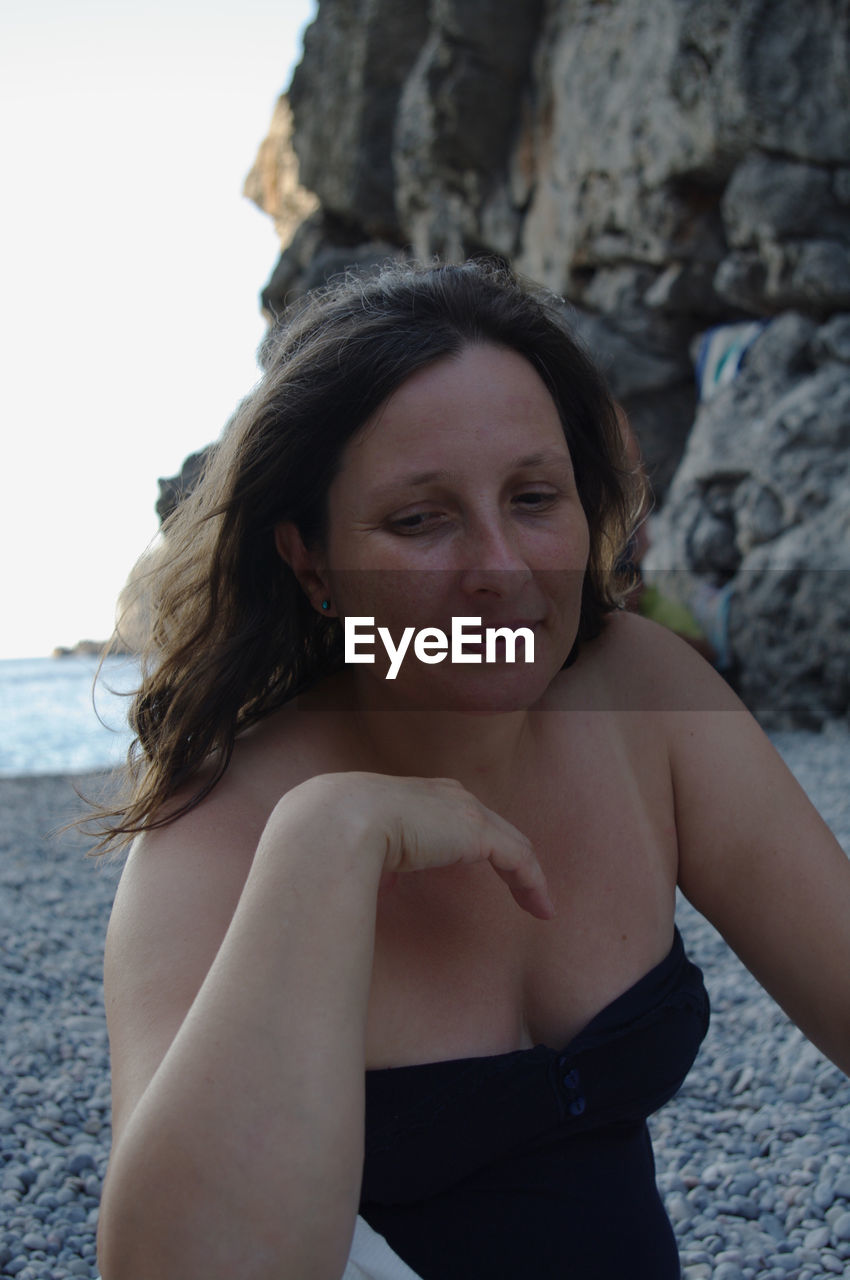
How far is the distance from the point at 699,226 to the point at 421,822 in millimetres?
11739

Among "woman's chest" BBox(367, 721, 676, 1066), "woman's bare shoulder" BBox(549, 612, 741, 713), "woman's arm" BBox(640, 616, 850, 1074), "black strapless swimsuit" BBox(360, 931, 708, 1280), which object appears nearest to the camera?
"black strapless swimsuit" BBox(360, 931, 708, 1280)

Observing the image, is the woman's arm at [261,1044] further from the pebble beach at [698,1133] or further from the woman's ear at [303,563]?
the pebble beach at [698,1133]

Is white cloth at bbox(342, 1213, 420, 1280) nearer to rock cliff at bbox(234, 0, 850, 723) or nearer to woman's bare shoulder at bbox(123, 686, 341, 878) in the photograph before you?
woman's bare shoulder at bbox(123, 686, 341, 878)

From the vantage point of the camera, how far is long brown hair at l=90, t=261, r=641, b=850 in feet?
5.10

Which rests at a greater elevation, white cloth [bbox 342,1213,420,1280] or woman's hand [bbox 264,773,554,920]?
woman's hand [bbox 264,773,554,920]

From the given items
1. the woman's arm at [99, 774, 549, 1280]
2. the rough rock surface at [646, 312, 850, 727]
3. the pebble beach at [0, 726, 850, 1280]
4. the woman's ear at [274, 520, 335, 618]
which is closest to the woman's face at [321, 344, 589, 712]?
the woman's ear at [274, 520, 335, 618]

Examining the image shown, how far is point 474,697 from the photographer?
1.47 meters

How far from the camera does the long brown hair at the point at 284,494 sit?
1.56 metres

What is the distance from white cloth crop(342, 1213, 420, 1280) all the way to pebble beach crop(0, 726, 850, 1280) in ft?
3.72

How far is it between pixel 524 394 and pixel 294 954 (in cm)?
89

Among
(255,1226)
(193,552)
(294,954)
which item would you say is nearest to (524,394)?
(193,552)

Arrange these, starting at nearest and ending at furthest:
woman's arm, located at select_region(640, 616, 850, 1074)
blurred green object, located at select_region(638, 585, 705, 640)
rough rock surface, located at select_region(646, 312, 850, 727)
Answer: woman's arm, located at select_region(640, 616, 850, 1074) → rough rock surface, located at select_region(646, 312, 850, 727) → blurred green object, located at select_region(638, 585, 705, 640)

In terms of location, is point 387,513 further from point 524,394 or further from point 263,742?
point 263,742

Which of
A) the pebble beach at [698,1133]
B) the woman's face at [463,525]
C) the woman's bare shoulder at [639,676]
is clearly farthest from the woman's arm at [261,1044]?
the pebble beach at [698,1133]
